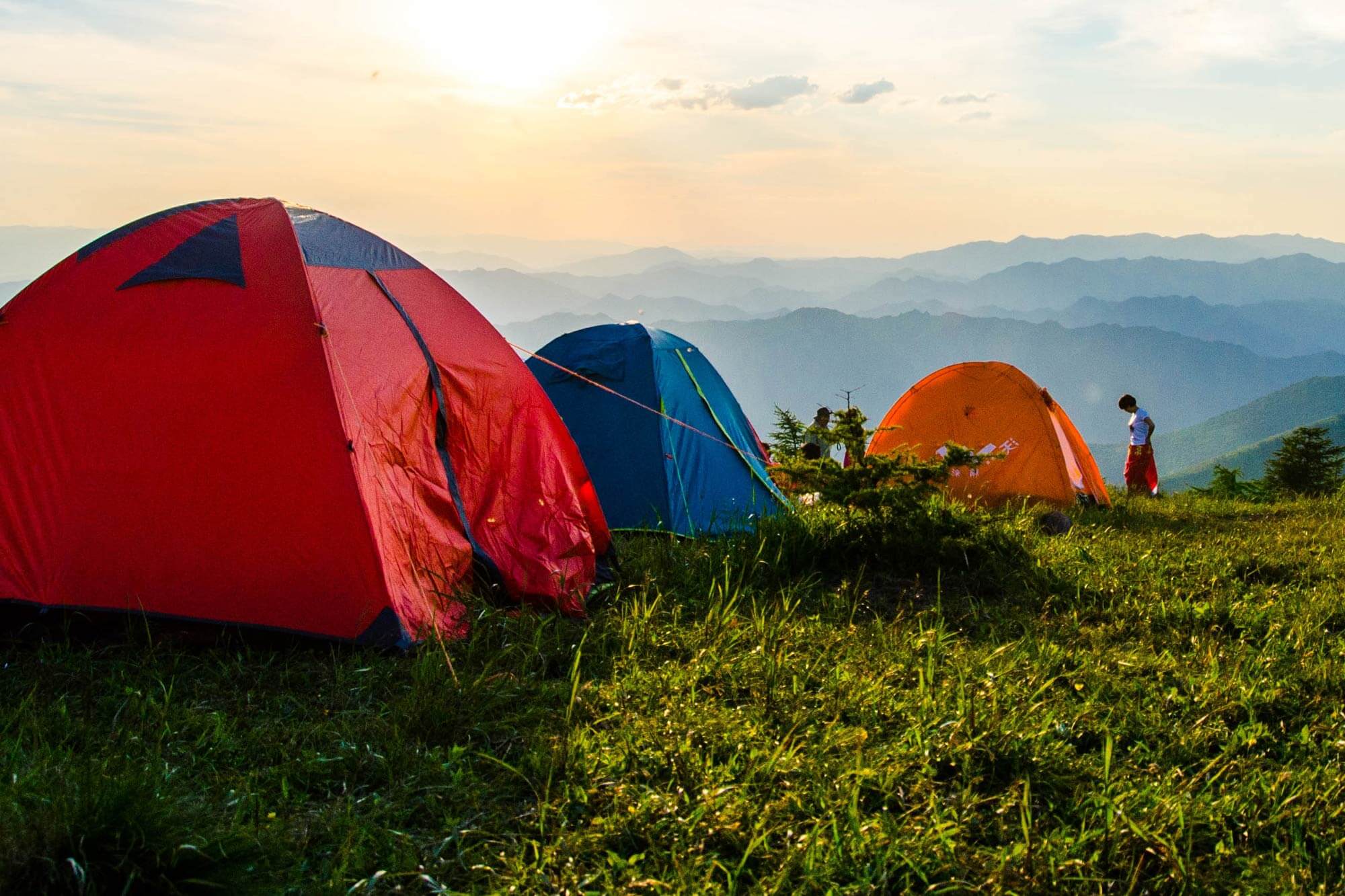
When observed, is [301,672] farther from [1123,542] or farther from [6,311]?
[1123,542]

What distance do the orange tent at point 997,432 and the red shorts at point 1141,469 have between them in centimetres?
375

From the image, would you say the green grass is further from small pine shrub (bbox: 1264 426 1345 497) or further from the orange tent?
small pine shrub (bbox: 1264 426 1345 497)

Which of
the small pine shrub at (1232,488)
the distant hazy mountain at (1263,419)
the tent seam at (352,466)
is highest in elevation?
the tent seam at (352,466)

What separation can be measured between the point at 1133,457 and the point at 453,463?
11531 mm

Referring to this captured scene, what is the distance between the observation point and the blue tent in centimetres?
842

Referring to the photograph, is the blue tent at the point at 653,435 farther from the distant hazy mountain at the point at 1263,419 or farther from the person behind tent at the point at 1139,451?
the distant hazy mountain at the point at 1263,419

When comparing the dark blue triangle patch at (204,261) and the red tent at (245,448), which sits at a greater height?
the dark blue triangle patch at (204,261)

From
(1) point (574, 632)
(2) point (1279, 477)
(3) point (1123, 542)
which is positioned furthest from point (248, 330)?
(2) point (1279, 477)

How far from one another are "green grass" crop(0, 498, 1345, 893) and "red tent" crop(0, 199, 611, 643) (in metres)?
0.32

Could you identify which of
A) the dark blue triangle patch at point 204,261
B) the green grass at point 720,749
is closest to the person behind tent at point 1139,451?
the green grass at point 720,749

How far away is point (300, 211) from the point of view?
6168 mm

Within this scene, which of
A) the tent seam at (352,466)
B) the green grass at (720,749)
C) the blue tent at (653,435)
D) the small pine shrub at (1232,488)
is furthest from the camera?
the small pine shrub at (1232,488)

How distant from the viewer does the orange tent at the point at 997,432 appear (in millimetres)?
10305

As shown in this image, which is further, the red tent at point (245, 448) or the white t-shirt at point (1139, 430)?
the white t-shirt at point (1139, 430)
